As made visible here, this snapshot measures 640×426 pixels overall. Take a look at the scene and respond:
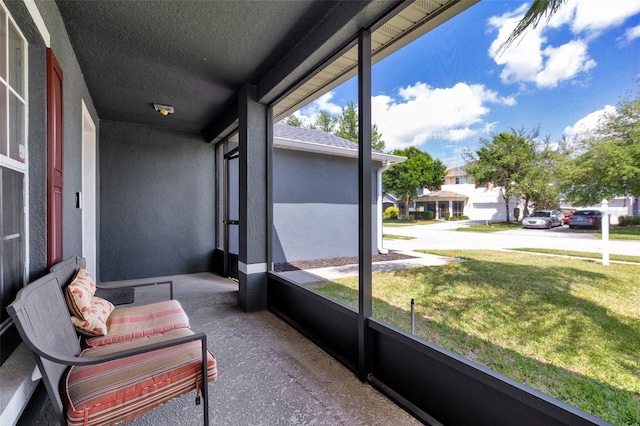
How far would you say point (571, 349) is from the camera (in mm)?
1395

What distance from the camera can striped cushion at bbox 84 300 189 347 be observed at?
1942 millimetres

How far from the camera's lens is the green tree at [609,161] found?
1.14 m

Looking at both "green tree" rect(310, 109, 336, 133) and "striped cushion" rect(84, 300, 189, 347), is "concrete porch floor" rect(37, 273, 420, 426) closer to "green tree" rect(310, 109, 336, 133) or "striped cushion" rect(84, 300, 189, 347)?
"striped cushion" rect(84, 300, 189, 347)

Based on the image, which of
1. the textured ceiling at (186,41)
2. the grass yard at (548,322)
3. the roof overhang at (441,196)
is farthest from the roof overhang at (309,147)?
the grass yard at (548,322)

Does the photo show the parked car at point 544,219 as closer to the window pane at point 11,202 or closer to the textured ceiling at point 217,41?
the textured ceiling at point 217,41

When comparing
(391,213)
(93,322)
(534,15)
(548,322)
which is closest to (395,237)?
(391,213)

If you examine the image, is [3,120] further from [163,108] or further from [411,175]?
[163,108]

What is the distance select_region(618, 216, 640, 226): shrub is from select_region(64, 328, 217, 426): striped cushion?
201 cm

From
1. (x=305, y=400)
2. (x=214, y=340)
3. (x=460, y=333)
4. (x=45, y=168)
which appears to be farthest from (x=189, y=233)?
(x=460, y=333)

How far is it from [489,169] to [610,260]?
678 millimetres

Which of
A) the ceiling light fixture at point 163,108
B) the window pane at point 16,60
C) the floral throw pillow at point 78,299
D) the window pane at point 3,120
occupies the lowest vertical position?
the floral throw pillow at point 78,299

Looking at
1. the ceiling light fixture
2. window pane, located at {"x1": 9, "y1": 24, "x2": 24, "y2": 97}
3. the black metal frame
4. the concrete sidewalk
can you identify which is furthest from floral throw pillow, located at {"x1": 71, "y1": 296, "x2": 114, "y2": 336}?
the ceiling light fixture

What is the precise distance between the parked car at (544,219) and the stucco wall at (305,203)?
2.90 meters

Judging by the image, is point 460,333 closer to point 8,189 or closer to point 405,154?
point 405,154
